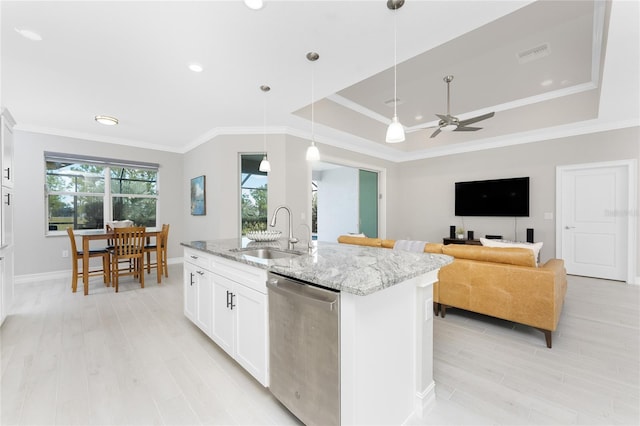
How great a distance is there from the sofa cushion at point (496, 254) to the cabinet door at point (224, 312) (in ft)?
6.90

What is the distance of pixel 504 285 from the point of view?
244 cm

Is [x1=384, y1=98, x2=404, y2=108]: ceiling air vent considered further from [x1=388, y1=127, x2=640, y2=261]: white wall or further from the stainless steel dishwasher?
the stainless steel dishwasher

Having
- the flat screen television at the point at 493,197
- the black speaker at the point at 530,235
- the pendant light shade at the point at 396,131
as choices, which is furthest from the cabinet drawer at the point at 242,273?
the flat screen television at the point at 493,197

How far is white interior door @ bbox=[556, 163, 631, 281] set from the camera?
4.19m

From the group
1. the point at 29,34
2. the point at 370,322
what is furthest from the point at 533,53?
the point at 29,34

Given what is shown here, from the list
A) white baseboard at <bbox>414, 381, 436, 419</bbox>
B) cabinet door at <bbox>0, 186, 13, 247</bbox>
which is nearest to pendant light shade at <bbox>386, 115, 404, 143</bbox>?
white baseboard at <bbox>414, 381, 436, 419</bbox>

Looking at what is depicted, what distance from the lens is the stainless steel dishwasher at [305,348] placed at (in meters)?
1.22

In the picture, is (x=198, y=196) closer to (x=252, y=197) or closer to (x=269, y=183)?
Answer: (x=252, y=197)

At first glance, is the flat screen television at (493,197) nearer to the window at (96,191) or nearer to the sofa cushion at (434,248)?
the sofa cushion at (434,248)

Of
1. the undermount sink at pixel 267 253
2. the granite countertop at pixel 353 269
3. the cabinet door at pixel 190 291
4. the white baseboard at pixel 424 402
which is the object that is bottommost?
the white baseboard at pixel 424 402

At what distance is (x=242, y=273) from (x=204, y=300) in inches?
32.1

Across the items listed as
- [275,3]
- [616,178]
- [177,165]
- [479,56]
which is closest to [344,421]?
[275,3]

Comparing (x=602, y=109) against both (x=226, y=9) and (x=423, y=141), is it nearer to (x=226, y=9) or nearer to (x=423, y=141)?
(x=423, y=141)

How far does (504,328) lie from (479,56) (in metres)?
2.95
